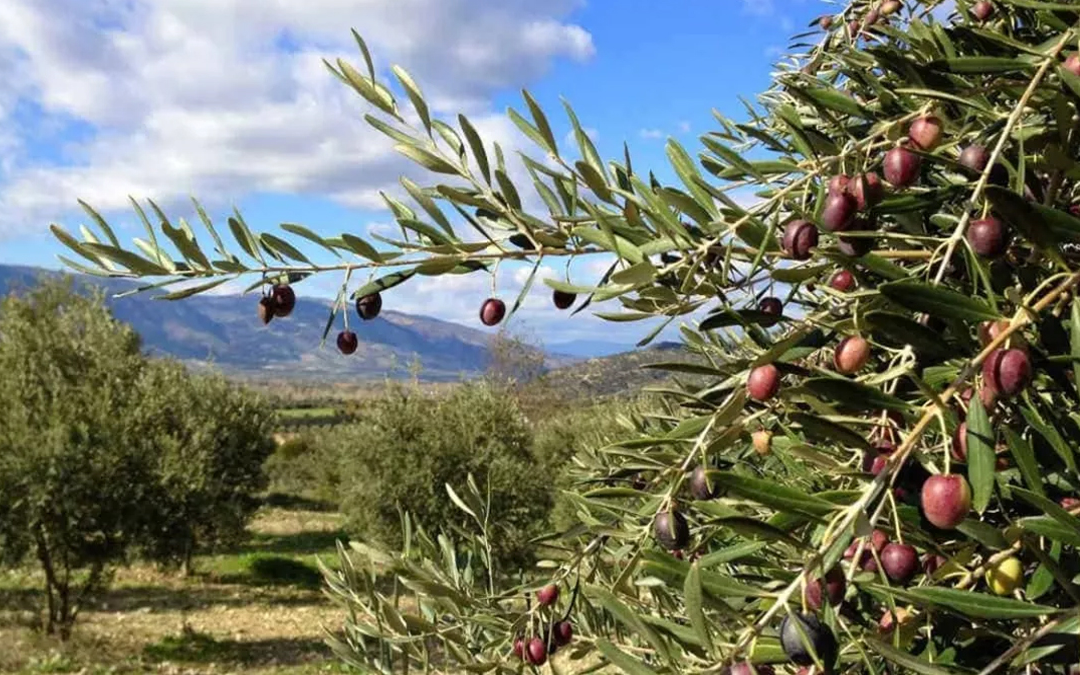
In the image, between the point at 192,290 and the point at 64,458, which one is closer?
the point at 192,290

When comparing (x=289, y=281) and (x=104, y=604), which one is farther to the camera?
(x=104, y=604)

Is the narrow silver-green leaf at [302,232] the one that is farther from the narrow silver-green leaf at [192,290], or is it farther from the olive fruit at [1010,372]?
the olive fruit at [1010,372]

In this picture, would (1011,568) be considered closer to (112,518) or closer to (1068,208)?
(1068,208)

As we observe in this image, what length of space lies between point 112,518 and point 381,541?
622 cm

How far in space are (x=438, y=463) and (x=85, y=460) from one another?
7.31m

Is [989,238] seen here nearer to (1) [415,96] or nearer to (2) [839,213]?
(2) [839,213]

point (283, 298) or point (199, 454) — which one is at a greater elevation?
point (283, 298)

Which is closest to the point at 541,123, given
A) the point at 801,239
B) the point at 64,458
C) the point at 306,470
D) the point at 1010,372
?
the point at 801,239

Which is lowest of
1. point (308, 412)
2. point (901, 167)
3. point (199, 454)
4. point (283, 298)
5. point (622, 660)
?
point (308, 412)

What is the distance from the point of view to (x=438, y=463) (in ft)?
61.7

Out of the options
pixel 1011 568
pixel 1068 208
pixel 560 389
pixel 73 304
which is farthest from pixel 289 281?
pixel 560 389

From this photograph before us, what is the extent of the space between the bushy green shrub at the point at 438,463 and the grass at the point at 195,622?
2.46m

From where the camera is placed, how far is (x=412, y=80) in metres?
1.36

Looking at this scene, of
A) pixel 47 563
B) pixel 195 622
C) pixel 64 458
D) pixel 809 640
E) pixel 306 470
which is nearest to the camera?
pixel 809 640
